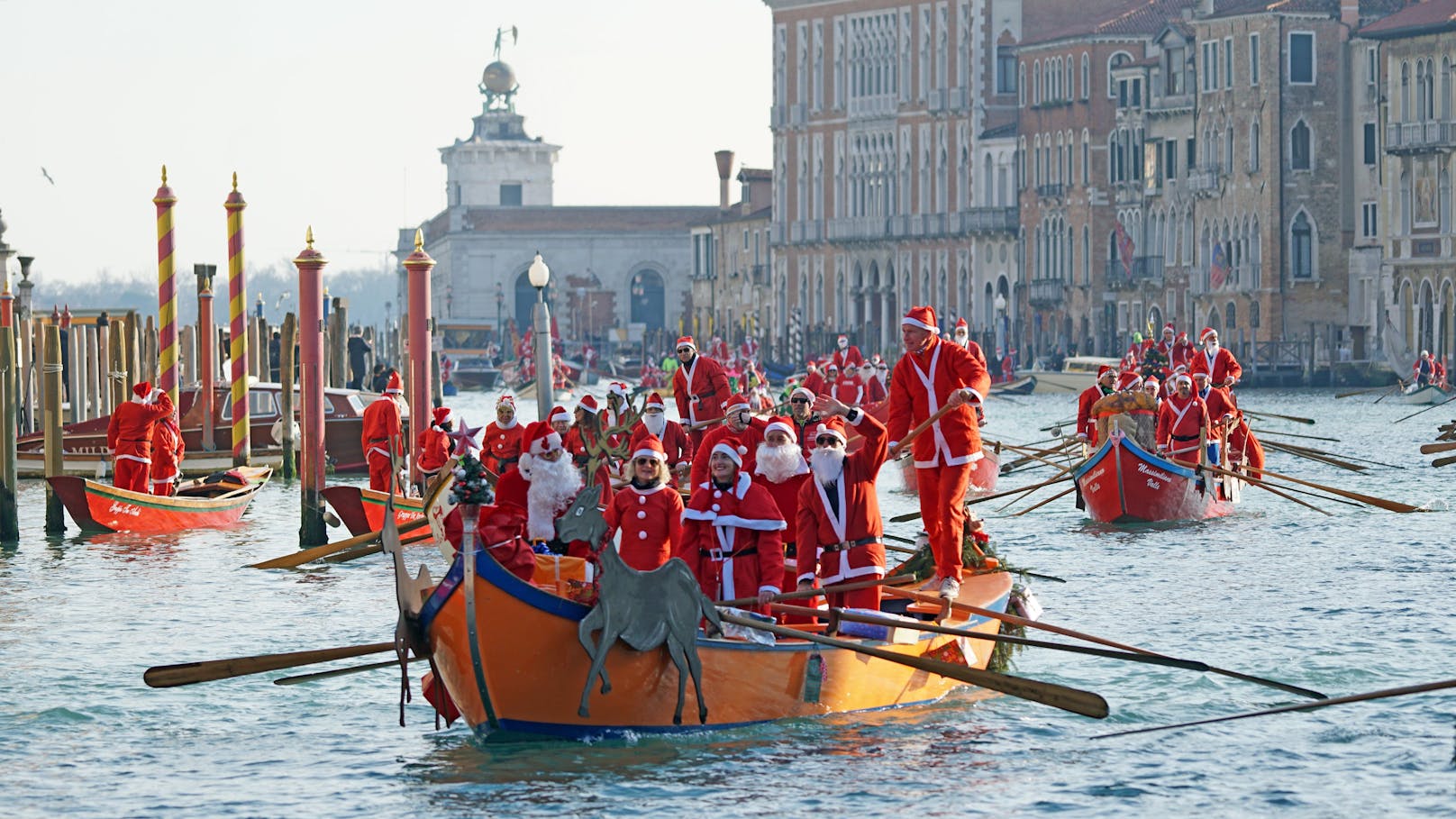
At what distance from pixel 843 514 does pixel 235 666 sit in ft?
11.0

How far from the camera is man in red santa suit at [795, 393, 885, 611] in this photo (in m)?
14.7

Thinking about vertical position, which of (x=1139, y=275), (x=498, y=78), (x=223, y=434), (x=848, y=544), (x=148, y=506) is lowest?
(x=148, y=506)

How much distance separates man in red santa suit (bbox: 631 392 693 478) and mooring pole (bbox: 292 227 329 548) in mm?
3234

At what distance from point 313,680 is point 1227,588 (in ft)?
28.0

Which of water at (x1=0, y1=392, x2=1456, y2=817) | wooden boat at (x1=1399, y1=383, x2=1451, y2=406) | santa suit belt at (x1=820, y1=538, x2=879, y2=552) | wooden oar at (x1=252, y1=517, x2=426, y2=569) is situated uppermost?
santa suit belt at (x1=820, y1=538, x2=879, y2=552)

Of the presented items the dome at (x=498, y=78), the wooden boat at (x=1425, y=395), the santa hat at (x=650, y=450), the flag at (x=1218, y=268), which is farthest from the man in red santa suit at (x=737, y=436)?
the dome at (x=498, y=78)

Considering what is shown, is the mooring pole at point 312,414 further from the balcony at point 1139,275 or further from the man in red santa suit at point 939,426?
the balcony at point 1139,275

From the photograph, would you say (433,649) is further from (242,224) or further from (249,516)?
(242,224)

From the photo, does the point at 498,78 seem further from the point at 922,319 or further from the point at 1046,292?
the point at 922,319

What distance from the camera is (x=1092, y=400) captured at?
93.6 feet

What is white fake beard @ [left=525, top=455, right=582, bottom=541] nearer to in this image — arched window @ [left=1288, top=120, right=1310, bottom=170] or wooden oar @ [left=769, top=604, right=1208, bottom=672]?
wooden oar @ [left=769, top=604, right=1208, bottom=672]

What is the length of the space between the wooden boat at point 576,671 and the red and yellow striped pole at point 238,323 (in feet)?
59.1

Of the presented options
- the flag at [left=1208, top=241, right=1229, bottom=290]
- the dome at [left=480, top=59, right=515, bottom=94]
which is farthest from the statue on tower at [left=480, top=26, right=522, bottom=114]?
the flag at [left=1208, top=241, right=1229, bottom=290]

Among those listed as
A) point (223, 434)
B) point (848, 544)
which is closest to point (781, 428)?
point (848, 544)
